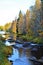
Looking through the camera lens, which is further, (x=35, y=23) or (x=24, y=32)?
(x=24, y=32)

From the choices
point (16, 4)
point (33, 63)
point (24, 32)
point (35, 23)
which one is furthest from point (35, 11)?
point (33, 63)

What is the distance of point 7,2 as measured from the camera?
11469 millimetres

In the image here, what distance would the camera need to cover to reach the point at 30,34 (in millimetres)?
15195

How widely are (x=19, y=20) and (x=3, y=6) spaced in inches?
345

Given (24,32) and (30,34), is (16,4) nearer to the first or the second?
(30,34)

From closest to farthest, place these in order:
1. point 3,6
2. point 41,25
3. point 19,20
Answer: point 3,6
point 41,25
point 19,20

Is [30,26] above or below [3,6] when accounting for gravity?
below

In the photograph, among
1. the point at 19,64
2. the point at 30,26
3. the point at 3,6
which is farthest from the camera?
the point at 30,26

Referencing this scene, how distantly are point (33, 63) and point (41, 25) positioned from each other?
7.09m

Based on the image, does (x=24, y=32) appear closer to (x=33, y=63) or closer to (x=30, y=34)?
(x=30, y=34)

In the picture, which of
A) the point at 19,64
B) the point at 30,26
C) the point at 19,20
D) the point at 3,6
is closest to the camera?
the point at 19,64

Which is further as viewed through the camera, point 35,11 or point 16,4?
point 35,11

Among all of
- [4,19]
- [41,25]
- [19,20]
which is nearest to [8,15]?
[4,19]

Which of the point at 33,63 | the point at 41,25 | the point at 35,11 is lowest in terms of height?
the point at 33,63
